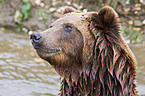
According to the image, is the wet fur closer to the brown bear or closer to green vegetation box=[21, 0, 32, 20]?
the brown bear

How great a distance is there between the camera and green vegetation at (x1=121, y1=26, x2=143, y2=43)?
1023cm

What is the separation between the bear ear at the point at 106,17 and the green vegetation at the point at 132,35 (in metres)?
6.74

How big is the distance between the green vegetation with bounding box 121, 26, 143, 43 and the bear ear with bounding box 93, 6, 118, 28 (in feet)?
22.1

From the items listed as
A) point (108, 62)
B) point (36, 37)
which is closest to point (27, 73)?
point (36, 37)

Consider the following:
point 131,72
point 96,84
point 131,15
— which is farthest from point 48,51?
point 131,15

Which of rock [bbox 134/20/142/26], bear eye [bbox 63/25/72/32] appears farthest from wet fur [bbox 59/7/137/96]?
rock [bbox 134/20/142/26]

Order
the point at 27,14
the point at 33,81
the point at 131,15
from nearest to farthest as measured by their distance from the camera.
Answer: the point at 33,81 → the point at 131,15 → the point at 27,14

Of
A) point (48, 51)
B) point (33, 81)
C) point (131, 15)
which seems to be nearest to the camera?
point (48, 51)

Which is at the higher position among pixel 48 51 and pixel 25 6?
pixel 25 6

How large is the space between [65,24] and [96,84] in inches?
38.9

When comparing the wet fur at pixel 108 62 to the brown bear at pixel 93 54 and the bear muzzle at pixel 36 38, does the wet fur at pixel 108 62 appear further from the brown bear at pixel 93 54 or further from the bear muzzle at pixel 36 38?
the bear muzzle at pixel 36 38

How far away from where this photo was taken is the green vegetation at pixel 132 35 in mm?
10227

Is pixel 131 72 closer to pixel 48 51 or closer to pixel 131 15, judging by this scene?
pixel 48 51

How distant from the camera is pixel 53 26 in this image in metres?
3.72
